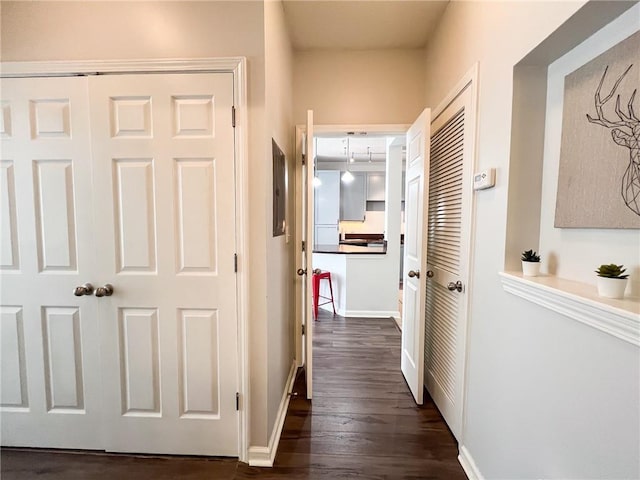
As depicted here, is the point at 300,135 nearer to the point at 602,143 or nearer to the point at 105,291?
the point at 105,291

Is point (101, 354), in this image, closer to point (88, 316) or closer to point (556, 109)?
point (88, 316)

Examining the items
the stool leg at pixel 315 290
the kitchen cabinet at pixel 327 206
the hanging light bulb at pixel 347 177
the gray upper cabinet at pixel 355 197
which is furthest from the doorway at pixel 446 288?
the gray upper cabinet at pixel 355 197

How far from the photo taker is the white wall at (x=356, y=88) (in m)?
2.39

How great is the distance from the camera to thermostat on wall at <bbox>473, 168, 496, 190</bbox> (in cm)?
131

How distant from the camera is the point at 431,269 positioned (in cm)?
214

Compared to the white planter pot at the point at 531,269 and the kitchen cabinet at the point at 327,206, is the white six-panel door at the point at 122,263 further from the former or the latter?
the kitchen cabinet at the point at 327,206

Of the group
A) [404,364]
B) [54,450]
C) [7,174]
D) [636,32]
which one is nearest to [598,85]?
[636,32]

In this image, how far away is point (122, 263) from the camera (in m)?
1.52

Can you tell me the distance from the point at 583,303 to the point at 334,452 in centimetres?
147

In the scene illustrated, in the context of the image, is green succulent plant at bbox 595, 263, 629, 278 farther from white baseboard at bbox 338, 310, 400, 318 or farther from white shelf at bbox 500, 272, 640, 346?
white baseboard at bbox 338, 310, 400, 318

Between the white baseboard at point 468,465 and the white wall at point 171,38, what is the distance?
4.11 ft

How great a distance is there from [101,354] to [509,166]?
2212 mm

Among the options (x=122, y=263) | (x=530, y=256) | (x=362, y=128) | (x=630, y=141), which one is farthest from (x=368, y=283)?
(x=630, y=141)

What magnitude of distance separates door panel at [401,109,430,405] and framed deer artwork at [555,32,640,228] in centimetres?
94
